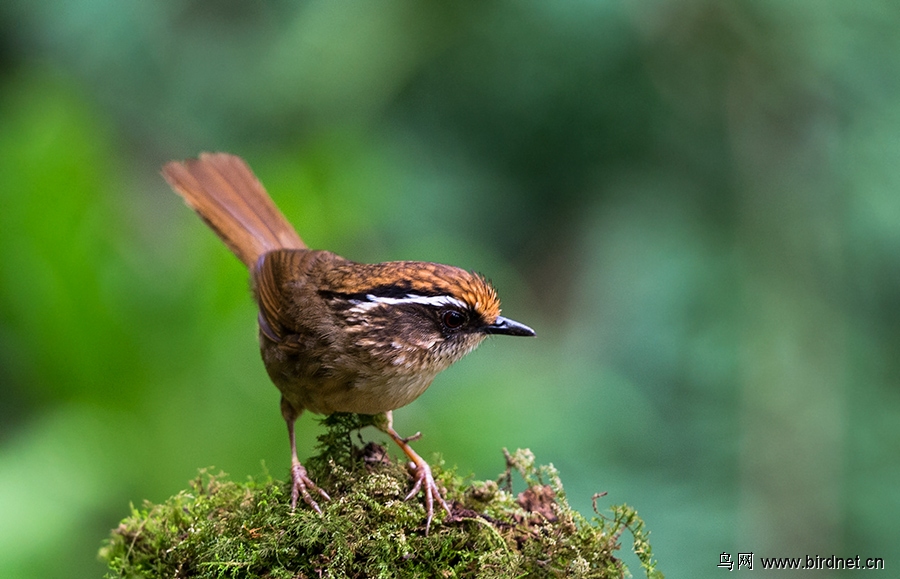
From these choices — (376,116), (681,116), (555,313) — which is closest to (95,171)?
(376,116)

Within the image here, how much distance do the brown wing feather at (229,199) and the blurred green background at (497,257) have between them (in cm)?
57

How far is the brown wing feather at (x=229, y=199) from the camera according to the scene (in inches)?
176

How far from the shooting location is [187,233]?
529 cm

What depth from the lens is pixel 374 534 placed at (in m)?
2.54

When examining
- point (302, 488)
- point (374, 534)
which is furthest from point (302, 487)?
point (374, 534)

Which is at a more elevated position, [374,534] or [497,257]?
[497,257]

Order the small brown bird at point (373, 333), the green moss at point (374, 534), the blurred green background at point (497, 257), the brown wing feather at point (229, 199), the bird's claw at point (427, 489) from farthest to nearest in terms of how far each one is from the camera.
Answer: the blurred green background at point (497, 257) → the brown wing feather at point (229, 199) → the small brown bird at point (373, 333) → the bird's claw at point (427, 489) → the green moss at point (374, 534)

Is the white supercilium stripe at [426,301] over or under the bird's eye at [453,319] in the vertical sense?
over

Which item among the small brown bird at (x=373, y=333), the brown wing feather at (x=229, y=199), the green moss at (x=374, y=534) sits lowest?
the green moss at (x=374, y=534)

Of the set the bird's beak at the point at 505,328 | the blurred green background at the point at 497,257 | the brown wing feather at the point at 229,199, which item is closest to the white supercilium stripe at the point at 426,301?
the bird's beak at the point at 505,328

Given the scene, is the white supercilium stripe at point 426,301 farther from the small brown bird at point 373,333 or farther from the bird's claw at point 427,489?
the bird's claw at point 427,489

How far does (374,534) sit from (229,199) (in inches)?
96.7

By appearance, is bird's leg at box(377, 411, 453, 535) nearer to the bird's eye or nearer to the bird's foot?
the bird's foot

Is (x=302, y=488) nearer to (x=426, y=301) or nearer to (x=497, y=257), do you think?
(x=426, y=301)
